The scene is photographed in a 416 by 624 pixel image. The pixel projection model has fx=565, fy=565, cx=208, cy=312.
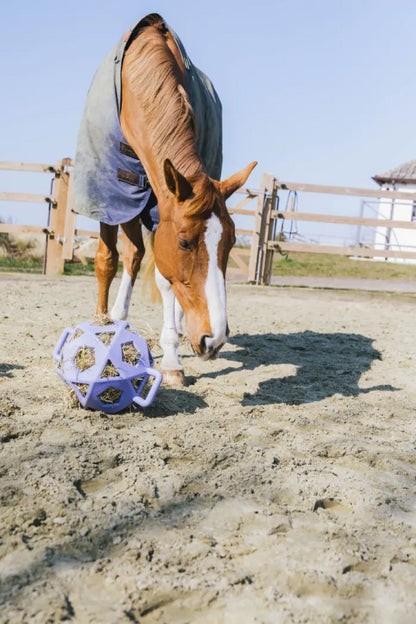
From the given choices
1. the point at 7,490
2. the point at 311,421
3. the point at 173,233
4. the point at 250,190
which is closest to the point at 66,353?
the point at 173,233

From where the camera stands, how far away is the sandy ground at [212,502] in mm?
1234

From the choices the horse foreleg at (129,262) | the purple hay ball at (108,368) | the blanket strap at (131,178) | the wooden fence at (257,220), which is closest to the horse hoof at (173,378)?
the purple hay ball at (108,368)

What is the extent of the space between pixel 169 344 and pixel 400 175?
85.3 feet

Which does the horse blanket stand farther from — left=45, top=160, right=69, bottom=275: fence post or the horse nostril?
left=45, top=160, right=69, bottom=275: fence post

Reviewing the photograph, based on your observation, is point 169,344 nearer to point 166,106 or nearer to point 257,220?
point 166,106

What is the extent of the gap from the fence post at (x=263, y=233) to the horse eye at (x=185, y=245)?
729 centimetres

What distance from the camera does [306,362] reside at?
3.94 m

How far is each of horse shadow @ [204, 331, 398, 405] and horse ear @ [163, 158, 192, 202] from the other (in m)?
1.07

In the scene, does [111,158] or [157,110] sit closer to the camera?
[157,110]

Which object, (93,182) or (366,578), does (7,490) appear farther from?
(93,182)

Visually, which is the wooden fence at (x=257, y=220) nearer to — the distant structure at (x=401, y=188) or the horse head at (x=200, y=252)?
the horse head at (x=200, y=252)

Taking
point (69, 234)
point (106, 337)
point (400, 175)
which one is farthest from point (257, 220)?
point (400, 175)

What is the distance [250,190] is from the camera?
9977 mm

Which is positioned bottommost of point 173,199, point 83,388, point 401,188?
point 83,388
